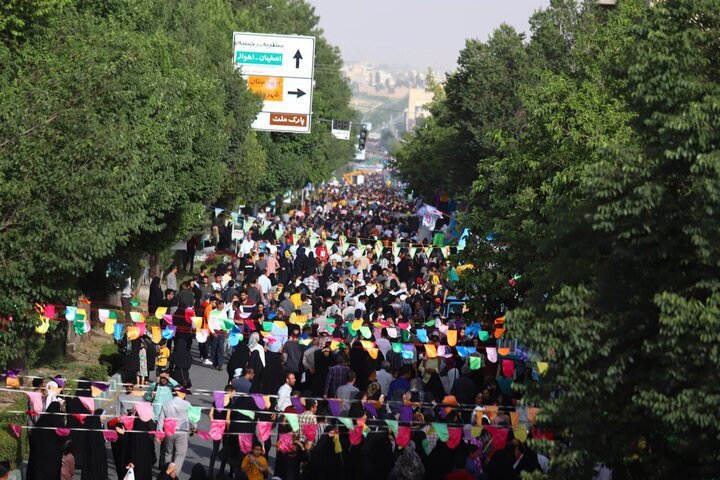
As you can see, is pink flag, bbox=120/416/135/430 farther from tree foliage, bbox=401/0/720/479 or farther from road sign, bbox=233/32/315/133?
road sign, bbox=233/32/315/133

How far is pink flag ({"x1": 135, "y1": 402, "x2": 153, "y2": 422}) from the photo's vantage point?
15.6 meters

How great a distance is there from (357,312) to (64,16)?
7.09 m

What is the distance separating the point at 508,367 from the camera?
19797 millimetres

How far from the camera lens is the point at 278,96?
147 ft

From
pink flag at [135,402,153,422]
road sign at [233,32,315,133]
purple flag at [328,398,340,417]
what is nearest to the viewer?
pink flag at [135,402,153,422]

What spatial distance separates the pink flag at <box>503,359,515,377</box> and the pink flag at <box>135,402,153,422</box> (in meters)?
6.02

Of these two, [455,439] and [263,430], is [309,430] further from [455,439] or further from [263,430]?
[455,439]

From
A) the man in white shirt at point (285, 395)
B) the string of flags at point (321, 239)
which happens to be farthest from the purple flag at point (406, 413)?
the string of flags at point (321, 239)

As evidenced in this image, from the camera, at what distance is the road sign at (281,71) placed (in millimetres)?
43844

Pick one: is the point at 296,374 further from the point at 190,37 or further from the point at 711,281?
the point at 190,37

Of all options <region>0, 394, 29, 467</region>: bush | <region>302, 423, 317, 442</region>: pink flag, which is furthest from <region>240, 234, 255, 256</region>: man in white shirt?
<region>302, 423, 317, 442</region>: pink flag

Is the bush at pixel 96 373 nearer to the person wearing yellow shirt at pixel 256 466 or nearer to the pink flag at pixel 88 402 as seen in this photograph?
the pink flag at pixel 88 402

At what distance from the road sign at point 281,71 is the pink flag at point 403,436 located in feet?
96.9

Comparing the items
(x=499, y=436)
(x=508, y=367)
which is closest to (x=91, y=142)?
(x=499, y=436)
